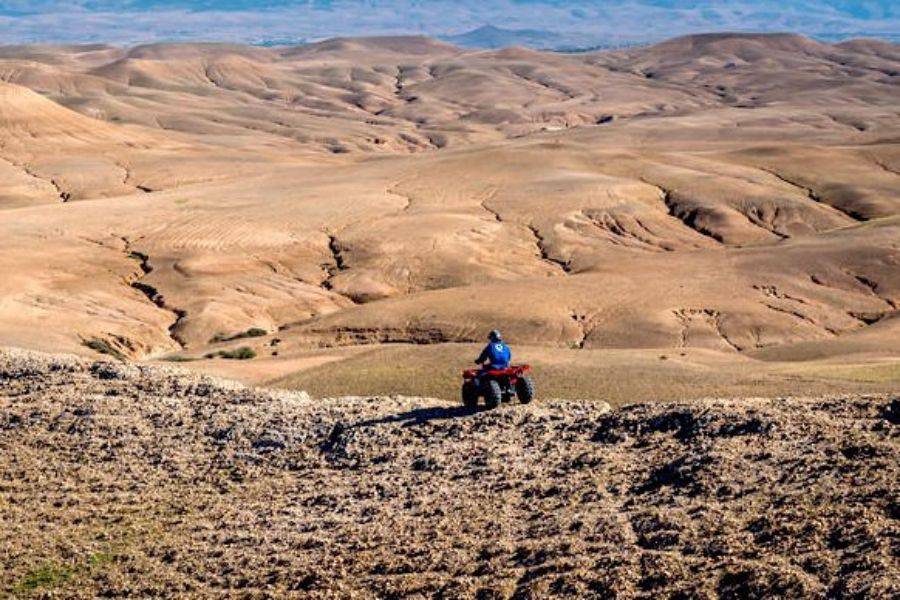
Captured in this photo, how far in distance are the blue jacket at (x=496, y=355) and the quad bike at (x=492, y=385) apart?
95 millimetres

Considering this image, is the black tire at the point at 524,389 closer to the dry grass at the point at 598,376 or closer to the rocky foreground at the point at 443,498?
the rocky foreground at the point at 443,498

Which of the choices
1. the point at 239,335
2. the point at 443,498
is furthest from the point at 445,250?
the point at 443,498

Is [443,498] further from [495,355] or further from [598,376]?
[598,376]

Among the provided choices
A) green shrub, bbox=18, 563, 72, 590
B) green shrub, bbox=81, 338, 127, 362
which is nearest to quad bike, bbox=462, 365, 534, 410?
green shrub, bbox=18, 563, 72, 590

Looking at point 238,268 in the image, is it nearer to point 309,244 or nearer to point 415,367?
point 309,244

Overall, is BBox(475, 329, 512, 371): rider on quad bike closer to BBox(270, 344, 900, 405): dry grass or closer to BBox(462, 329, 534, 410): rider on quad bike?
BBox(462, 329, 534, 410): rider on quad bike

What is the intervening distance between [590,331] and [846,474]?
2395 cm

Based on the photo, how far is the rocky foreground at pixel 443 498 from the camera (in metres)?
10.9

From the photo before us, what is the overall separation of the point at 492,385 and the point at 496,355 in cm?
45

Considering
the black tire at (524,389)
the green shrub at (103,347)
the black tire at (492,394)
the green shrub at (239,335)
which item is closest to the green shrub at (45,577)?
the black tire at (492,394)

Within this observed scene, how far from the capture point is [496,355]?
54.6ft

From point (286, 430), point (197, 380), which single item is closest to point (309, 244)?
point (197, 380)

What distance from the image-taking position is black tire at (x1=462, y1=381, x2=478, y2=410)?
16.6m

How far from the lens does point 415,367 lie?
23.9m
